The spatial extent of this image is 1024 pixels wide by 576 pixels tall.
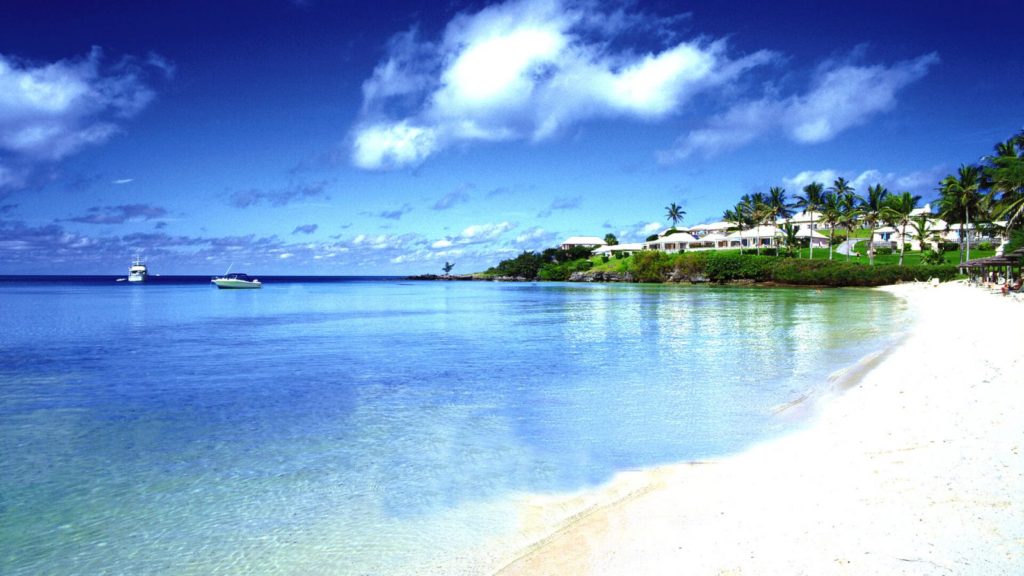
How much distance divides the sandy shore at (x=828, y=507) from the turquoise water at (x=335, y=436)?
84 centimetres

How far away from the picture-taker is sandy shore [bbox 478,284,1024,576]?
17.3 feet

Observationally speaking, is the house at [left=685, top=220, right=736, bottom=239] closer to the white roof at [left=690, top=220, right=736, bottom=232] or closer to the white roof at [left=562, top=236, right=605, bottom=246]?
the white roof at [left=690, top=220, right=736, bottom=232]

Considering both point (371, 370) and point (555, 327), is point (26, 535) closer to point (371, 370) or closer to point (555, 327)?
point (371, 370)

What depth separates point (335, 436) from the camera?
11039 millimetres

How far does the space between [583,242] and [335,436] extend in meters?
166

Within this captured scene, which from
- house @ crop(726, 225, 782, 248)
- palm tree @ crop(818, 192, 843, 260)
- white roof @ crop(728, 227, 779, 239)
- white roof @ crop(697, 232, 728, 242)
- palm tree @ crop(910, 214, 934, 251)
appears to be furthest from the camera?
white roof @ crop(697, 232, 728, 242)

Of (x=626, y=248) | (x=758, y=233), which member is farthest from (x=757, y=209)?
(x=626, y=248)

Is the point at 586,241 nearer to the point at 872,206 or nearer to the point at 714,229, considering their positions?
the point at 714,229

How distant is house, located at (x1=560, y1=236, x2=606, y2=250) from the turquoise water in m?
148

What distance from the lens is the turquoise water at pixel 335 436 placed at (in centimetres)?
677

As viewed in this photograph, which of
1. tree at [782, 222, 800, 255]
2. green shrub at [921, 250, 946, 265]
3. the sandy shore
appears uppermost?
tree at [782, 222, 800, 255]

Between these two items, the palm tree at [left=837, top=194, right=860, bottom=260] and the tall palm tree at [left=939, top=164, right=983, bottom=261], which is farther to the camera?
the palm tree at [left=837, top=194, right=860, bottom=260]

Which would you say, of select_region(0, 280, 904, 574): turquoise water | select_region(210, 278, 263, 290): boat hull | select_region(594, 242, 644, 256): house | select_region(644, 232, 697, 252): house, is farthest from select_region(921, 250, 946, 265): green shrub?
select_region(210, 278, 263, 290): boat hull

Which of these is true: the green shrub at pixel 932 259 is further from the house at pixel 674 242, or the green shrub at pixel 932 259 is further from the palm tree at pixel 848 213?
the house at pixel 674 242
